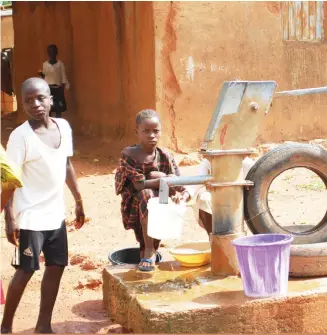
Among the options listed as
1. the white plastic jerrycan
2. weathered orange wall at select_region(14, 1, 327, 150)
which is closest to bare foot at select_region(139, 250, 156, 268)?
the white plastic jerrycan

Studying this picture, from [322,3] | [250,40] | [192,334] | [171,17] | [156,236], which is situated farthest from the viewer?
[322,3]

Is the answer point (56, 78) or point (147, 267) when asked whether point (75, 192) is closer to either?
point (147, 267)

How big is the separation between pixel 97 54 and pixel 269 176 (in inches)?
296

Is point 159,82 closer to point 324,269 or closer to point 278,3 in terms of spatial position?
point 278,3

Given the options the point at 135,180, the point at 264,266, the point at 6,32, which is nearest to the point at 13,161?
the point at 135,180

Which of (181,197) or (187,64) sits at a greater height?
(187,64)

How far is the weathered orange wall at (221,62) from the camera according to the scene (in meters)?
9.59

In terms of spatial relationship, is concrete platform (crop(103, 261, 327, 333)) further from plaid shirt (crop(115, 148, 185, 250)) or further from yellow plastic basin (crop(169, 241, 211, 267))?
plaid shirt (crop(115, 148, 185, 250))

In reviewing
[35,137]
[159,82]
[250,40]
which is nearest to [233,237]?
[35,137]

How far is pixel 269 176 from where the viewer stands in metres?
4.48

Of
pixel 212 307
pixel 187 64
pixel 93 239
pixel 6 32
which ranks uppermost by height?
pixel 6 32

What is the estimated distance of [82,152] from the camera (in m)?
10.9

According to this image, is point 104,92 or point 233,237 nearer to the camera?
point 233,237

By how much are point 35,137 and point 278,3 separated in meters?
6.93
